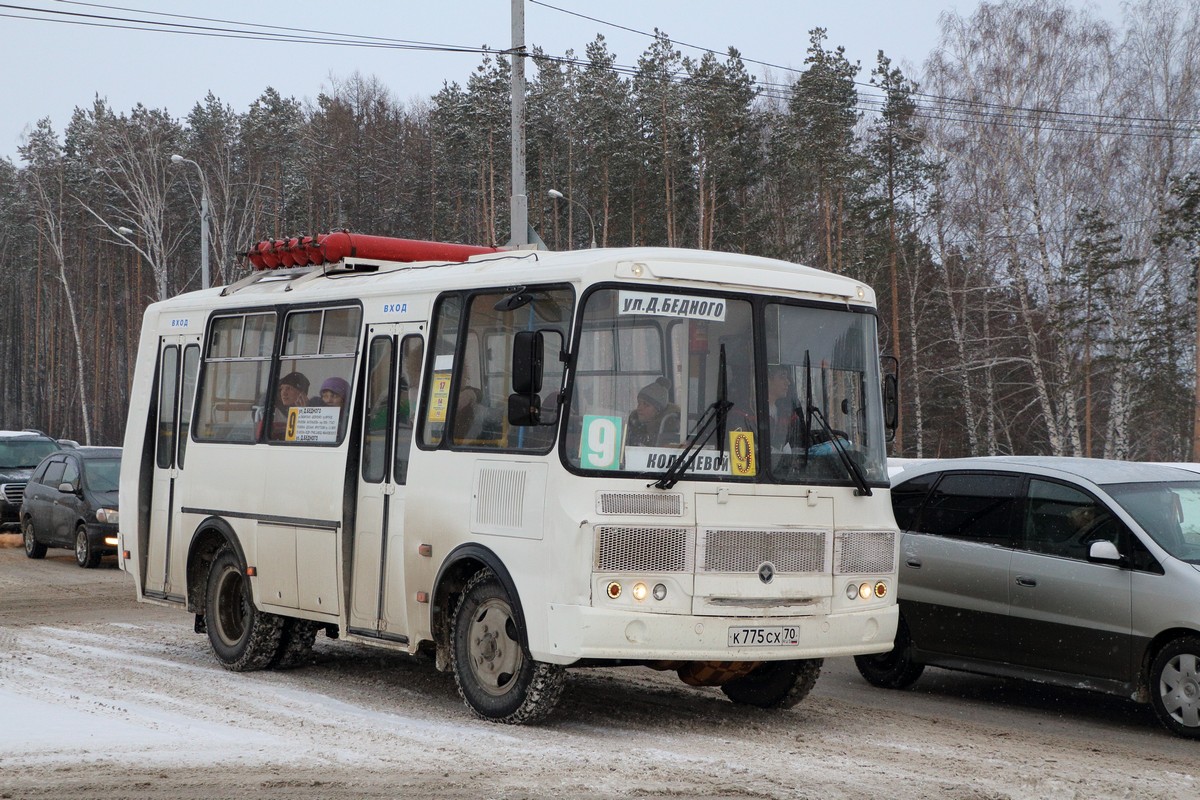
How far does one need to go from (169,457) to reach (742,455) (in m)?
5.96

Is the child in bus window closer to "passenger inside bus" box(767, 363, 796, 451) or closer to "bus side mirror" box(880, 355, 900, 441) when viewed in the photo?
"passenger inside bus" box(767, 363, 796, 451)

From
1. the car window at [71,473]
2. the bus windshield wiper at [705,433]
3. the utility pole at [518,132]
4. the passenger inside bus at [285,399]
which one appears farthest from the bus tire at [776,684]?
the car window at [71,473]

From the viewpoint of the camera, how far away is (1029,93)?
4188 cm

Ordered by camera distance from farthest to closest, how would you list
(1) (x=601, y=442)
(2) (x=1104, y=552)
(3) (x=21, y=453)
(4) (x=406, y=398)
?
(3) (x=21, y=453)
(4) (x=406, y=398)
(2) (x=1104, y=552)
(1) (x=601, y=442)

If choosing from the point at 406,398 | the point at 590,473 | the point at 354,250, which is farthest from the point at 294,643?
the point at 590,473

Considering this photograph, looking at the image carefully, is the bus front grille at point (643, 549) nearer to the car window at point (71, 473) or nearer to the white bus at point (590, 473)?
the white bus at point (590, 473)

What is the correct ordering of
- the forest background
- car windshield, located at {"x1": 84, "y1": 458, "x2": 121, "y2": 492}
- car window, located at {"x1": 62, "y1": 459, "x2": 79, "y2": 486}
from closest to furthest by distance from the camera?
car windshield, located at {"x1": 84, "y1": 458, "x2": 121, "y2": 492} < car window, located at {"x1": 62, "y1": 459, "x2": 79, "y2": 486} < the forest background

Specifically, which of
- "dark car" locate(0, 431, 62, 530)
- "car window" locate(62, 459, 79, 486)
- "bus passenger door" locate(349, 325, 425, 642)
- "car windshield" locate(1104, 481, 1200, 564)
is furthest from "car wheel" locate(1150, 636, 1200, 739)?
"dark car" locate(0, 431, 62, 530)

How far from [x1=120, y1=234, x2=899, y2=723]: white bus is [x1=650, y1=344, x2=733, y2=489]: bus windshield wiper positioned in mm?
13

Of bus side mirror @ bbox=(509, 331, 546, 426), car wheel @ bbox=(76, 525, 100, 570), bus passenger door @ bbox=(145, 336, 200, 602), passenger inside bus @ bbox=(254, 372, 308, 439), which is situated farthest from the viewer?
car wheel @ bbox=(76, 525, 100, 570)

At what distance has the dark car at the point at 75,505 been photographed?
2123cm

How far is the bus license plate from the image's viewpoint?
8.51 m

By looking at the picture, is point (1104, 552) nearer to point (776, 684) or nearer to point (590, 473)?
point (776, 684)

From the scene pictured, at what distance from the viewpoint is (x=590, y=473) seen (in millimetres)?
8336
